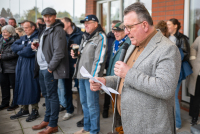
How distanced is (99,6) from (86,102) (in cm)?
509

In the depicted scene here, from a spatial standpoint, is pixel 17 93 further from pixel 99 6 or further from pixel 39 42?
pixel 99 6

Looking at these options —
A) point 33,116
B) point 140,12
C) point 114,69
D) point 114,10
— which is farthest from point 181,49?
point 114,10

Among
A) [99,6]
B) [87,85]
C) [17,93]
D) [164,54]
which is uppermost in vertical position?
[99,6]

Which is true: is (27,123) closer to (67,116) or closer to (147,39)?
(67,116)

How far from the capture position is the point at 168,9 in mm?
4934

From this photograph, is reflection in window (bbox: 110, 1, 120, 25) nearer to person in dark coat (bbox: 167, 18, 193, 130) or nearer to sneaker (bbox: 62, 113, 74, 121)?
person in dark coat (bbox: 167, 18, 193, 130)

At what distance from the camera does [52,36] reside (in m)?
3.69

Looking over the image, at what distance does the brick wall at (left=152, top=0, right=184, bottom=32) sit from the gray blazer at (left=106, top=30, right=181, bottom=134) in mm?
3344

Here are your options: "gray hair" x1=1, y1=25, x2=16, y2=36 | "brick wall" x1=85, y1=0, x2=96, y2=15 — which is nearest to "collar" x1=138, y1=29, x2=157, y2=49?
"gray hair" x1=1, y1=25, x2=16, y2=36

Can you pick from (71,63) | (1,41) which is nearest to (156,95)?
(71,63)

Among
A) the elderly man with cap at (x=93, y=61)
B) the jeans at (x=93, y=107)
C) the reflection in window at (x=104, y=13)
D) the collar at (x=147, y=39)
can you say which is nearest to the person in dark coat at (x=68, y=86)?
the elderly man with cap at (x=93, y=61)

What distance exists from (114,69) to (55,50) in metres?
2.12

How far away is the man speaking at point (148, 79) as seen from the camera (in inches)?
61.7

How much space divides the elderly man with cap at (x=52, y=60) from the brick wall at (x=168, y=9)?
8.74ft
